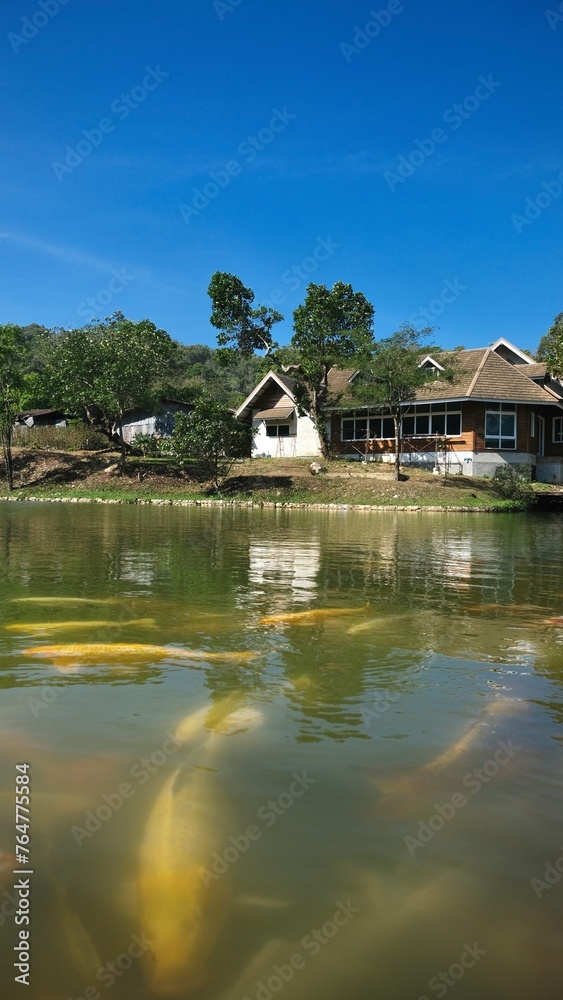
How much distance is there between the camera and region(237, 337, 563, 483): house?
37.1 m

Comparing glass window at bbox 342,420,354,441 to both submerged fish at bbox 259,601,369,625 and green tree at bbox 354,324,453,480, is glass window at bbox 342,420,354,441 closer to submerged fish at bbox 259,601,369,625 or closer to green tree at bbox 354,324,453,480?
green tree at bbox 354,324,453,480

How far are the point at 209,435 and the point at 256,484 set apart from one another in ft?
11.6

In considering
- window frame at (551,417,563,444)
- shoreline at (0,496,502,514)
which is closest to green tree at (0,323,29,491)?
shoreline at (0,496,502,514)

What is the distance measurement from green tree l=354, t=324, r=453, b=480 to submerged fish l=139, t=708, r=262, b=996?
31.8 m

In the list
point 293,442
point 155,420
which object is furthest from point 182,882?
point 155,420

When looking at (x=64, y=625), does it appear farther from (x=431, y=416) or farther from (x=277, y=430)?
(x=277, y=430)

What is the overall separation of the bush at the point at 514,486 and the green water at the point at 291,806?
24.8m

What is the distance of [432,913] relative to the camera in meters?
2.73

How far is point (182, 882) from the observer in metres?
2.89

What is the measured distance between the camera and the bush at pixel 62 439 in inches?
1852

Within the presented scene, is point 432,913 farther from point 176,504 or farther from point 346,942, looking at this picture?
point 176,504

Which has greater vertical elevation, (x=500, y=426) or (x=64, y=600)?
(x=500, y=426)

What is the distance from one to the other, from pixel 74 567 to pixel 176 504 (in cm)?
2200

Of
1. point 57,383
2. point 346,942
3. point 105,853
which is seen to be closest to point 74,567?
point 105,853
